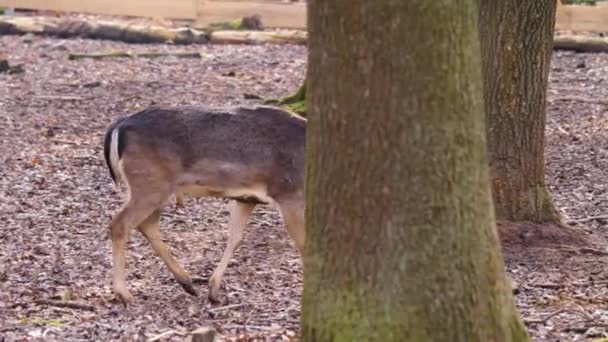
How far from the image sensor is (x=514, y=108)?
898cm

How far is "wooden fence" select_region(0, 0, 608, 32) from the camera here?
2217cm

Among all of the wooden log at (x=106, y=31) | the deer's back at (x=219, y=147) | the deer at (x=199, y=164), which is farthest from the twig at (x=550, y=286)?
the wooden log at (x=106, y=31)

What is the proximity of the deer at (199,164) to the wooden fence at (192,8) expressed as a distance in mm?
14730

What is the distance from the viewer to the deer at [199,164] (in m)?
7.96

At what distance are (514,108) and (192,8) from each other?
15084 mm

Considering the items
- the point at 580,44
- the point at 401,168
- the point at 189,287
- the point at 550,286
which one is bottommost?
the point at 580,44

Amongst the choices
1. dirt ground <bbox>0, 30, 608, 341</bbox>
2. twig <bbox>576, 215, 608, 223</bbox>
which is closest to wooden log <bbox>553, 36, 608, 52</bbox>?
dirt ground <bbox>0, 30, 608, 341</bbox>


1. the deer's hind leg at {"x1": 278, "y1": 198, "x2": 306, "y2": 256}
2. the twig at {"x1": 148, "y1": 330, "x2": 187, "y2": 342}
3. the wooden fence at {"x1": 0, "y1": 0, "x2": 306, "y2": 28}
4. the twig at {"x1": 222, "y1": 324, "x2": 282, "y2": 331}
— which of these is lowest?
the wooden fence at {"x1": 0, "y1": 0, "x2": 306, "y2": 28}

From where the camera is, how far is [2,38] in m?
21.8

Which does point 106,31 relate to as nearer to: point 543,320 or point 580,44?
point 580,44

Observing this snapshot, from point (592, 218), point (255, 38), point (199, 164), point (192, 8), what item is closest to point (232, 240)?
point (199, 164)

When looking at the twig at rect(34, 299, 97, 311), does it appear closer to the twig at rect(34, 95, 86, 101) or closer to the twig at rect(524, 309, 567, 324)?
the twig at rect(524, 309, 567, 324)

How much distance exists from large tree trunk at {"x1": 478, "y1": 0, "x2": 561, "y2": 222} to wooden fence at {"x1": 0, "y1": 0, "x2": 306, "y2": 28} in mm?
13735

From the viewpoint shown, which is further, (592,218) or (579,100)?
(579,100)
